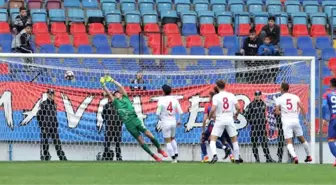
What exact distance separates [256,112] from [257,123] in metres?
0.26

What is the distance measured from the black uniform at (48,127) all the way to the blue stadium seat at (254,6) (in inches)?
378

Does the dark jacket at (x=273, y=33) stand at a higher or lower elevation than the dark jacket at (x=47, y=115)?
higher

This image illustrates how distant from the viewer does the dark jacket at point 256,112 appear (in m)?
21.3

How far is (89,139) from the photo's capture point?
A: 21.0 meters

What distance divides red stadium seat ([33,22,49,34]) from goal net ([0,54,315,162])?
12.2ft

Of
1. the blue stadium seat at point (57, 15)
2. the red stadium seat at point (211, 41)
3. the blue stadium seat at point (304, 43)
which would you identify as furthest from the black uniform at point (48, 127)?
the blue stadium seat at point (304, 43)

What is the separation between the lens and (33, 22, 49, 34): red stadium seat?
25.0 meters

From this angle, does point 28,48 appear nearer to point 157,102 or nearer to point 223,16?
point 157,102

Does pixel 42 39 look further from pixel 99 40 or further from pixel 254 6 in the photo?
pixel 254 6

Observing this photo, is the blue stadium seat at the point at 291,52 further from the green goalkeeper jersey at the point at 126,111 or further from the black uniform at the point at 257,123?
the green goalkeeper jersey at the point at 126,111

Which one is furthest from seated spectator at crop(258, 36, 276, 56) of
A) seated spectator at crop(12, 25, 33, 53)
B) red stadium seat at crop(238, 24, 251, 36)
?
seated spectator at crop(12, 25, 33, 53)

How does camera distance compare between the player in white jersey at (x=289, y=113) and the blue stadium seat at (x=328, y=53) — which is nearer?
the player in white jersey at (x=289, y=113)

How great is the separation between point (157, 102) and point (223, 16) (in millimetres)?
6350

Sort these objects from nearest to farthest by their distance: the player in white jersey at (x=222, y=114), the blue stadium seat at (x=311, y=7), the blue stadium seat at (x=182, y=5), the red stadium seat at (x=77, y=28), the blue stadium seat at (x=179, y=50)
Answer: the player in white jersey at (x=222, y=114), the blue stadium seat at (x=179, y=50), the red stadium seat at (x=77, y=28), the blue stadium seat at (x=182, y=5), the blue stadium seat at (x=311, y=7)
